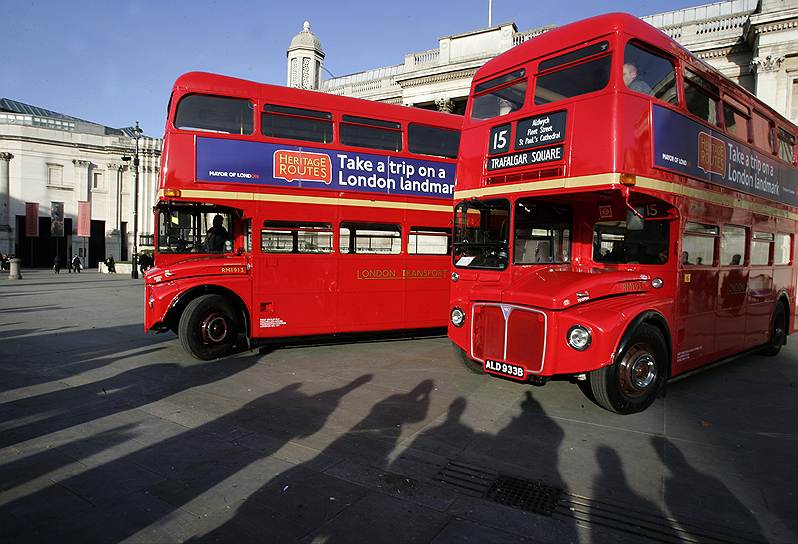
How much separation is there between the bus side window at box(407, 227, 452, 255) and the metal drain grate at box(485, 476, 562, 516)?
20.4 ft

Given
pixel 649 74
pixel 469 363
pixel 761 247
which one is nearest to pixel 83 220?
pixel 469 363

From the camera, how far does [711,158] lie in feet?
21.6

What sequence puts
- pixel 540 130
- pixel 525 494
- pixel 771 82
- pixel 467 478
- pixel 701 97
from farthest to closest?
pixel 771 82
pixel 701 97
pixel 540 130
pixel 467 478
pixel 525 494

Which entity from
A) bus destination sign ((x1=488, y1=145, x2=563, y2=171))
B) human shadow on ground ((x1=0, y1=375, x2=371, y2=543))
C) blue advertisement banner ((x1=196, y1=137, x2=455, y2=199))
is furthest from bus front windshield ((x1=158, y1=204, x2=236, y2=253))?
bus destination sign ((x1=488, y1=145, x2=563, y2=171))

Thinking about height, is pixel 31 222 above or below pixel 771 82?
below

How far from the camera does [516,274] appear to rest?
6.33 meters

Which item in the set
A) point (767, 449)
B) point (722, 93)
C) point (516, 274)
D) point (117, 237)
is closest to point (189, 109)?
point (516, 274)

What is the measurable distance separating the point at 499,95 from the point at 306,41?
3714 cm

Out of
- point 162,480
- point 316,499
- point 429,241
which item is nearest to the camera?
point 316,499

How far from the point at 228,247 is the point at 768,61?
22.7 metres

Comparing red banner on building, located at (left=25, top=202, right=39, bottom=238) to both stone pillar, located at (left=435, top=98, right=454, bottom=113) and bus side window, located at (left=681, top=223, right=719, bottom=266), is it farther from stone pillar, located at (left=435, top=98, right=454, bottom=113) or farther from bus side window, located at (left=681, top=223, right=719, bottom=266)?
bus side window, located at (left=681, top=223, right=719, bottom=266)

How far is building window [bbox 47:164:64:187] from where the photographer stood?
50.1m

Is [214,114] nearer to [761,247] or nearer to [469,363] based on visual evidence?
[469,363]

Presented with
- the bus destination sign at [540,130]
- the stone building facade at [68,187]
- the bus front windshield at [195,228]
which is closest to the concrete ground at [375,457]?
the bus front windshield at [195,228]
